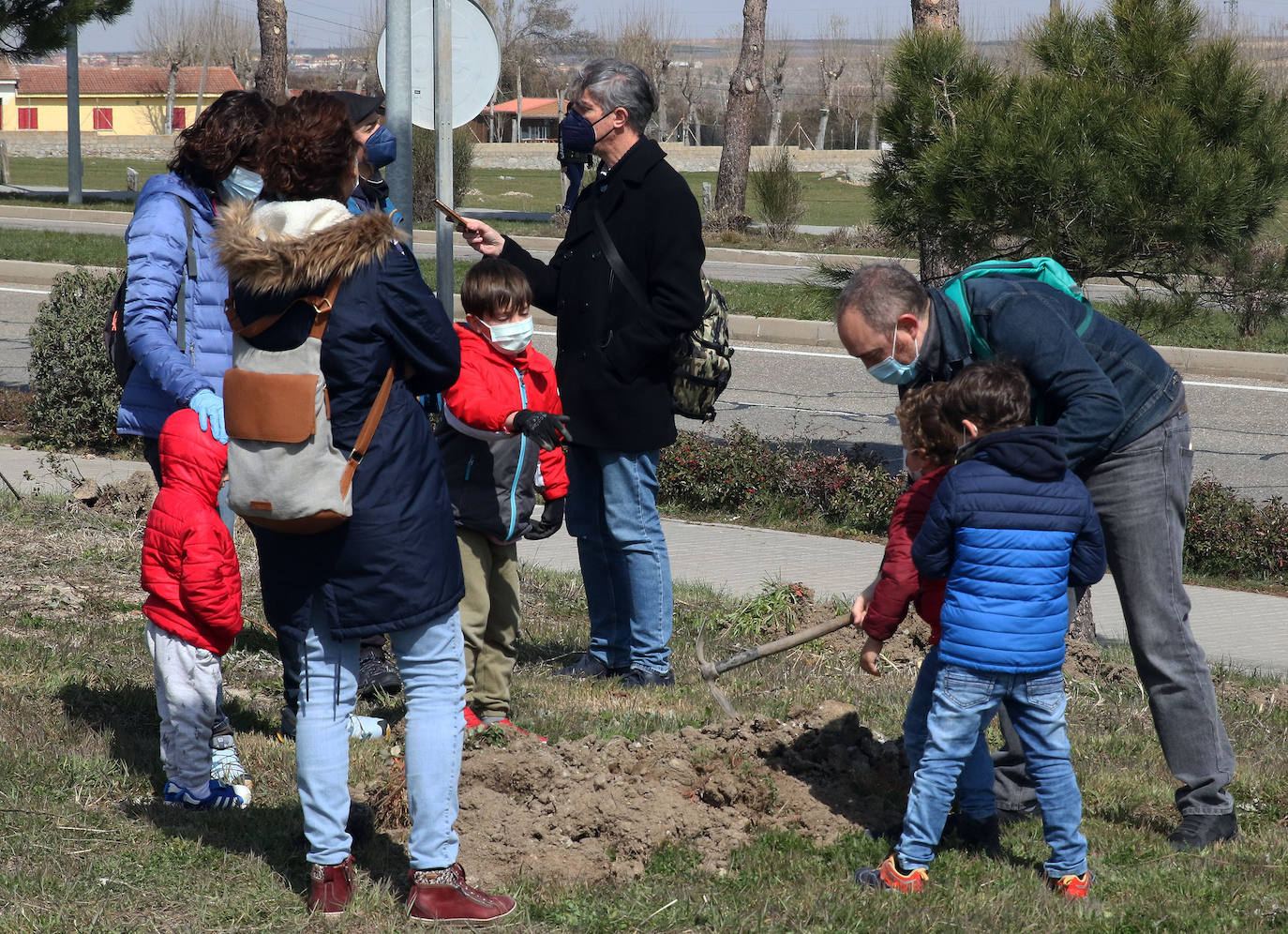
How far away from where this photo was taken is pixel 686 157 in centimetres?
5306

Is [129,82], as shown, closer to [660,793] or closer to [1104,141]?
[1104,141]

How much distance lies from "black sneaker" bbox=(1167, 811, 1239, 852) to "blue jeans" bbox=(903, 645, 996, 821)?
54 centimetres

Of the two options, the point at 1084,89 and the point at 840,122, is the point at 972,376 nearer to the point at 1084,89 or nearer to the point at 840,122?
the point at 1084,89

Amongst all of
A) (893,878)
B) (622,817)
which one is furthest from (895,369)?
(622,817)

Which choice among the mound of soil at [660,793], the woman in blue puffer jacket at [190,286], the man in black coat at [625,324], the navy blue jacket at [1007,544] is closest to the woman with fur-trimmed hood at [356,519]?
the mound of soil at [660,793]

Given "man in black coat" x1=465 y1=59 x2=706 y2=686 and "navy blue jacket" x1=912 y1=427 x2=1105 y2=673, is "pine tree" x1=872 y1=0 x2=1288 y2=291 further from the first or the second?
"navy blue jacket" x1=912 y1=427 x2=1105 y2=673

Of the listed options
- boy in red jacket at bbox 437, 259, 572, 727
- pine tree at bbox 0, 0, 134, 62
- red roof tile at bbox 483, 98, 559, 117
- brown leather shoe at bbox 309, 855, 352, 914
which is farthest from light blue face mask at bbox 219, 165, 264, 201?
red roof tile at bbox 483, 98, 559, 117

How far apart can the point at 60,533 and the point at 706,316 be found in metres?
3.82

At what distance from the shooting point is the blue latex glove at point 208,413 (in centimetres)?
362

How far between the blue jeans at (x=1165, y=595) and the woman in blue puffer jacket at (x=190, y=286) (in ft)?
7.92

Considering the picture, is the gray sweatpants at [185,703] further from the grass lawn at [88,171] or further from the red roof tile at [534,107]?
the red roof tile at [534,107]

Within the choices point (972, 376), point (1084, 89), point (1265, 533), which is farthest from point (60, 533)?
point (1265, 533)

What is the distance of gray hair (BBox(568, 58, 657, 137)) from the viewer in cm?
467

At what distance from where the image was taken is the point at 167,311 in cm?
381
